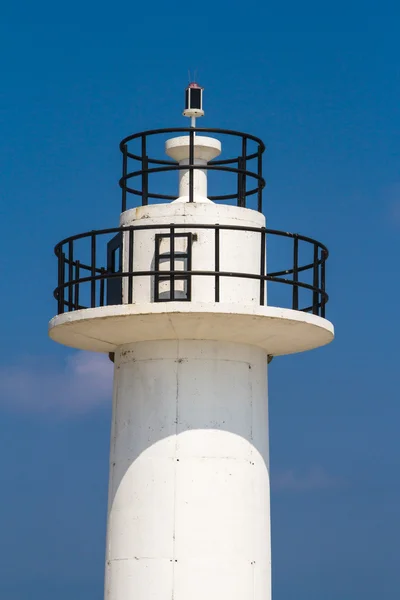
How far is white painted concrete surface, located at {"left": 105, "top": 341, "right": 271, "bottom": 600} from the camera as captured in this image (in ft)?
67.1

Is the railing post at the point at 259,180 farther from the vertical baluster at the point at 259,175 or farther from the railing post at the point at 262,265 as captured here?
the railing post at the point at 262,265

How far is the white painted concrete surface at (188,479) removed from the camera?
2045 cm

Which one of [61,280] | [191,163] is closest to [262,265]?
[191,163]

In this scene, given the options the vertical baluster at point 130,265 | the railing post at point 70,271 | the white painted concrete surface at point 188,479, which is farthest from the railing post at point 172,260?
the railing post at point 70,271

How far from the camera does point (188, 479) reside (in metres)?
20.6

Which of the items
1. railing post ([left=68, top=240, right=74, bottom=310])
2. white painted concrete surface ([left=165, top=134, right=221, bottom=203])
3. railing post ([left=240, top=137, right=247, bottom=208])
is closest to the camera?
railing post ([left=68, top=240, right=74, bottom=310])

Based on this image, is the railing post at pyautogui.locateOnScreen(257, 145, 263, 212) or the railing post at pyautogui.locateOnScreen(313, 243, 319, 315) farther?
the railing post at pyautogui.locateOnScreen(257, 145, 263, 212)

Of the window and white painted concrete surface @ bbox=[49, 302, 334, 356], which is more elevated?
the window

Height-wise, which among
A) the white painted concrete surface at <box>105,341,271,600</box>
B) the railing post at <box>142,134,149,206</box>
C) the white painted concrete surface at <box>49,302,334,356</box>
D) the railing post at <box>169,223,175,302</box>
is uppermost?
the railing post at <box>142,134,149,206</box>

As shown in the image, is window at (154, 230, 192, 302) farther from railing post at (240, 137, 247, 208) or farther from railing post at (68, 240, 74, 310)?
railing post at (240, 137, 247, 208)

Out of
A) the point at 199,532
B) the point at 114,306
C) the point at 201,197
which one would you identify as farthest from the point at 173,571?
the point at 201,197

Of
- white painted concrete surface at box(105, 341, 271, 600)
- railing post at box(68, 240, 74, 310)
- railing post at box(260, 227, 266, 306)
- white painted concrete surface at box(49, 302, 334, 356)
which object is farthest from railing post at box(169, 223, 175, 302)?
railing post at box(68, 240, 74, 310)

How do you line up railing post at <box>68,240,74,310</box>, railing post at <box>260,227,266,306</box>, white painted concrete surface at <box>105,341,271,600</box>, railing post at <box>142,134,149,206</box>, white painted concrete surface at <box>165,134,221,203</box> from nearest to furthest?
white painted concrete surface at <box>105,341,271,600</box> < railing post at <box>260,227,266,306</box> < railing post at <box>68,240,74,310</box> < railing post at <box>142,134,149,206</box> < white painted concrete surface at <box>165,134,221,203</box>

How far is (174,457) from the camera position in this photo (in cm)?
2070
